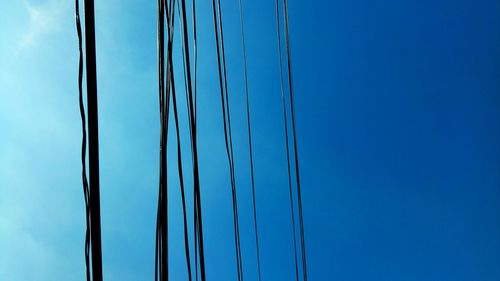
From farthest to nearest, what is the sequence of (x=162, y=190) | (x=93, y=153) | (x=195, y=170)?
(x=195, y=170) → (x=162, y=190) → (x=93, y=153)

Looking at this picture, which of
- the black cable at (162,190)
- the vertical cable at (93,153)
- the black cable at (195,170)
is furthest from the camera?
the black cable at (195,170)

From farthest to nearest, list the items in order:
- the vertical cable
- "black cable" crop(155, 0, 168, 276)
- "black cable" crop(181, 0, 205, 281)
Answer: "black cable" crop(181, 0, 205, 281)
"black cable" crop(155, 0, 168, 276)
the vertical cable

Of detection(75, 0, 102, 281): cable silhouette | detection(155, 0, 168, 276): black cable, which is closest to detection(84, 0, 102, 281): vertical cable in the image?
detection(75, 0, 102, 281): cable silhouette

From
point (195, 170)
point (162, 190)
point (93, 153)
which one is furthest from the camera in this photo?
point (195, 170)

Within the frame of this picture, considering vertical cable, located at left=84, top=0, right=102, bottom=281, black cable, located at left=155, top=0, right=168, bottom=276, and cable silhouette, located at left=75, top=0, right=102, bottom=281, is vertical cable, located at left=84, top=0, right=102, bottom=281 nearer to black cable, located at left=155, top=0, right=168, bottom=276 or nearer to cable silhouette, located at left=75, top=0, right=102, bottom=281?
cable silhouette, located at left=75, top=0, right=102, bottom=281

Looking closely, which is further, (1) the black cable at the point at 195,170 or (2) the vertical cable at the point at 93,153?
(1) the black cable at the point at 195,170

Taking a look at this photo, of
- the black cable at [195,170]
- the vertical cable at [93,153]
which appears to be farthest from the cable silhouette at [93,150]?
the black cable at [195,170]

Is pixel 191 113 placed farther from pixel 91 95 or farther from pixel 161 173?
pixel 91 95

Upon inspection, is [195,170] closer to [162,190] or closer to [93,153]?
[162,190]

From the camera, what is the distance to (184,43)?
3010 millimetres

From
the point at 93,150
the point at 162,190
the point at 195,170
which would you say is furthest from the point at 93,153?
the point at 195,170

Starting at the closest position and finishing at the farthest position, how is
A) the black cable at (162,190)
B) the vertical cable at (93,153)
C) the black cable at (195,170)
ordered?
the vertical cable at (93,153), the black cable at (162,190), the black cable at (195,170)

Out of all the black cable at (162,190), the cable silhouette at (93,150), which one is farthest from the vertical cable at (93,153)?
the black cable at (162,190)

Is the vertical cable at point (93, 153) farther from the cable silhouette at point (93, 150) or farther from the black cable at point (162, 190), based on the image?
the black cable at point (162, 190)
